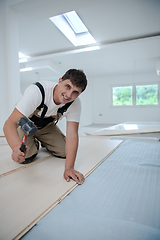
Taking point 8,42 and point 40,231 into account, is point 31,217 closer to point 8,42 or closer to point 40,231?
point 40,231

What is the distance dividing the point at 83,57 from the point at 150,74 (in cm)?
378

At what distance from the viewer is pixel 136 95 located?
26.1 ft

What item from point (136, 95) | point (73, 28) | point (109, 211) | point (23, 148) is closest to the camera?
point (109, 211)

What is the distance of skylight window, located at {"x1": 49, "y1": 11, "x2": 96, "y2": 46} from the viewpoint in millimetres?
3643

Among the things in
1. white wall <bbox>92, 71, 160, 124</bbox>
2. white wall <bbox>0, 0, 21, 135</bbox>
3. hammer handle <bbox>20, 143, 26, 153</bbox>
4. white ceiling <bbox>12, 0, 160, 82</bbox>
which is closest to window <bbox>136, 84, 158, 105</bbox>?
white wall <bbox>92, 71, 160, 124</bbox>

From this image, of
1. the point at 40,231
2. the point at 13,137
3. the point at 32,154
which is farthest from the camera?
the point at 32,154

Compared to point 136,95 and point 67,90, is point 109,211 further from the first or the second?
point 136,95

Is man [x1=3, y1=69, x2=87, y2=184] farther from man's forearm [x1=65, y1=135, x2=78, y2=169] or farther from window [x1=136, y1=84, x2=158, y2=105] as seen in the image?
window [x1=136, y1=84, x2=158, y2=105]

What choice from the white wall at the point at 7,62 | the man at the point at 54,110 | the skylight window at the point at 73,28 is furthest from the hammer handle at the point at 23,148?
the skylight window at the point at 73,28

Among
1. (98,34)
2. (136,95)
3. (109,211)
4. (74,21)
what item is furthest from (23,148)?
(136,95)

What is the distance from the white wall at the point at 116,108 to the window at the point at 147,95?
25 centimetres

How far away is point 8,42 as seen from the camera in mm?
2859

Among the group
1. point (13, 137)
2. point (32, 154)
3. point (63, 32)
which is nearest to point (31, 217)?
point (13, 137)

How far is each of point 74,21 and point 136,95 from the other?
4996 millimetres
